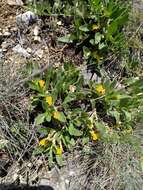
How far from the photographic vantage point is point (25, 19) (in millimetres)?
2768

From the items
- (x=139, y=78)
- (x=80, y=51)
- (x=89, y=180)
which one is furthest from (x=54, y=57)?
(x=89, y=180)

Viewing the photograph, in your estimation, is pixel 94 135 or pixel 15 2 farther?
pixel 15 2

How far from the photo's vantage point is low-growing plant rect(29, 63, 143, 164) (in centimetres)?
251

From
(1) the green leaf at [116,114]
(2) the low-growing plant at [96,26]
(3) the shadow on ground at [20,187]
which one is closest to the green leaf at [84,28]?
(2) the low-growing plant at [96,26]

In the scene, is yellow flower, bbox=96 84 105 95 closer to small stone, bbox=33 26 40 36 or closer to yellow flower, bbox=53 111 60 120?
yellow flower, bbox=53 111 60 120

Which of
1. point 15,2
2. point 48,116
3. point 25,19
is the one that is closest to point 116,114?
point 48,116

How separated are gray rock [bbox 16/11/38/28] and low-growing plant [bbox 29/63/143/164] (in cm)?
37

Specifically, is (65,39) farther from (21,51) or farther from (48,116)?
(48,116)

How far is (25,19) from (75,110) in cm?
70

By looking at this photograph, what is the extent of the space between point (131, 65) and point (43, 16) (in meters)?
0.67

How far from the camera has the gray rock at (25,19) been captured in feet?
9.05

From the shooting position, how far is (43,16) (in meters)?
2.83

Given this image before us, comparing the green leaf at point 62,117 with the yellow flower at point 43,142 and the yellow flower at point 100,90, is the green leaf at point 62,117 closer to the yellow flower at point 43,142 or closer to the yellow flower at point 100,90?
the yellow flower at point 43,142

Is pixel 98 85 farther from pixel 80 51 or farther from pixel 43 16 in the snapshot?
pixel 43 16
